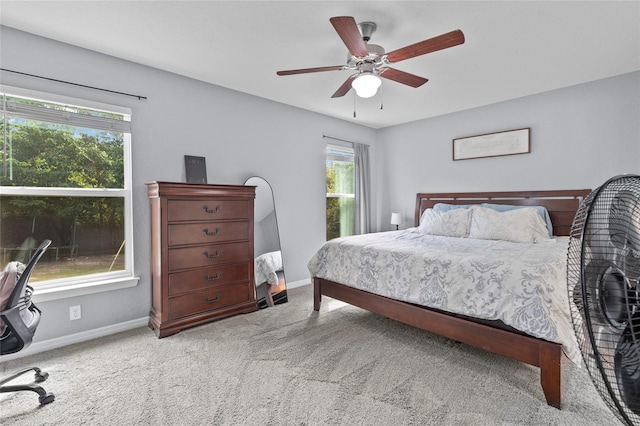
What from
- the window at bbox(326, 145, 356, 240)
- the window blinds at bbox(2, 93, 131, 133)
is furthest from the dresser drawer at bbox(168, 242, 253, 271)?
the window at bbox(326, 145, 356, 240)

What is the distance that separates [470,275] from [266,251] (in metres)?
2.30

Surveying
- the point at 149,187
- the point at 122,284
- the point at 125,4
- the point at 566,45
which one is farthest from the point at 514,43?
the point at 122,284

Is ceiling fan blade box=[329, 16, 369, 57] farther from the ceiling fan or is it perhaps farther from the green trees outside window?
the green trees outside window

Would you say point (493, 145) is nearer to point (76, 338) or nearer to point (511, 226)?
point (511, 226)

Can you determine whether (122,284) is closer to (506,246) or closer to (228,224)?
(228,224)

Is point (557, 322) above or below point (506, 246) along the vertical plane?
below

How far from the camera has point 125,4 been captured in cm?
206

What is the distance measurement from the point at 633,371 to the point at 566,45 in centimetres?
286

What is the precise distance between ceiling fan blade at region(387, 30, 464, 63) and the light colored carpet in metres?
2.11

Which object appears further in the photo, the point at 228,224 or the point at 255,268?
the point at 255,268

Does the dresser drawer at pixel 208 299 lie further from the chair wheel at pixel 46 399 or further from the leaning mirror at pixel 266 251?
the chair wheel at pixel 46 399

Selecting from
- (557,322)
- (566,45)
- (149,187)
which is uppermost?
(566,45)

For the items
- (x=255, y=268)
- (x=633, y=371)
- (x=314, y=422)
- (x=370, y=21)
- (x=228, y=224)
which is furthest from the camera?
(x=255, y=268)

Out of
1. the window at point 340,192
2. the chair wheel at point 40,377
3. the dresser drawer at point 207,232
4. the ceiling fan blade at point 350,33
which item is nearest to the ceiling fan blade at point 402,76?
the ceiling fan blade at point 350,33
